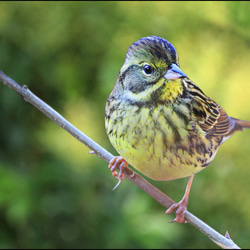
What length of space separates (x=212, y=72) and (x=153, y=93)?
136 centimetres

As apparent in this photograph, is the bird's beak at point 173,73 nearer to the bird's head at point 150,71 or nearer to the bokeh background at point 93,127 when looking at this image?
the bird's head at point 150,71

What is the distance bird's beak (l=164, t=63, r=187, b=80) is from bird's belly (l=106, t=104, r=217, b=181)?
224mm

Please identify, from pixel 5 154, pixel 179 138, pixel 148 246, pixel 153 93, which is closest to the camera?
pixel 153 93

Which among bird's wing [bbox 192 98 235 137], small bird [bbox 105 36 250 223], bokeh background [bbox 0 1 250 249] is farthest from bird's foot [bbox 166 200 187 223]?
bokeh background [bbox 0 1 250 249]

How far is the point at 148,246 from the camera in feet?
7.84

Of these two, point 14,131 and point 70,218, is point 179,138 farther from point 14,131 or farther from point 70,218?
point 14,131

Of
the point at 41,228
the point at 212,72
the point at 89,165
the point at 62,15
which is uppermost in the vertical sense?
the point at 62,15

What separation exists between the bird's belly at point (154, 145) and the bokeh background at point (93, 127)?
0.89 metres

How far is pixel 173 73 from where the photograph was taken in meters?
1.26

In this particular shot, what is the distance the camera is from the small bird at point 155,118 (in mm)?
1366

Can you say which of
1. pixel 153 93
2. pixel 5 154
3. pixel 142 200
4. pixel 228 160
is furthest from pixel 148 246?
pixel 153 93

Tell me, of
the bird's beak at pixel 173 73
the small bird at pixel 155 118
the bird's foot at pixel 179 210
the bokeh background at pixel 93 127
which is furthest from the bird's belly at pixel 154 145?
the bokeh background at pixel 93 127

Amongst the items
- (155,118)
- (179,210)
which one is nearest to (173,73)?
(155,118)

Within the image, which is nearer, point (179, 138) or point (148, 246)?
point (179, 138)
